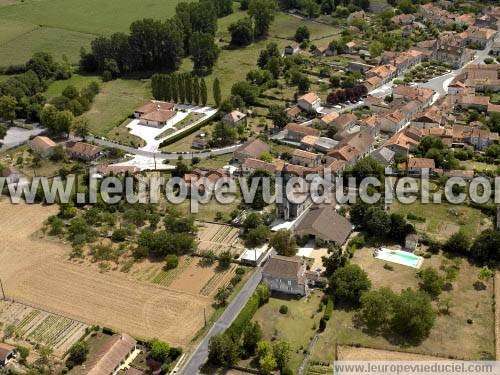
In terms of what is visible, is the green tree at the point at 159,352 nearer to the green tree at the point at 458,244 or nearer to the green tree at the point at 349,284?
the green tree at the point at 349,284

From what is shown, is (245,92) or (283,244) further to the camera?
(245,92)

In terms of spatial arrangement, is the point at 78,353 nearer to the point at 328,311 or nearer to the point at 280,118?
the point at 328,311

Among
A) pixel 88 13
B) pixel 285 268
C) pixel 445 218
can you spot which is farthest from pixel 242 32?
pixel 285 268

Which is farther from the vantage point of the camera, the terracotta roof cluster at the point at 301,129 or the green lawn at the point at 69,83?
the green lawn at the point at 69,83

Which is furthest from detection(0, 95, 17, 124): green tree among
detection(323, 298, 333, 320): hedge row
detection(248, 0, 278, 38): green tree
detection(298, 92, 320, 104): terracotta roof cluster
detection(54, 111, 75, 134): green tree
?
detection(323, 298, 333, 320): hedge row

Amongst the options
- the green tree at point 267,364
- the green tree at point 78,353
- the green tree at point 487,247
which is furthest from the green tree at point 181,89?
the green tree at point 267,364
